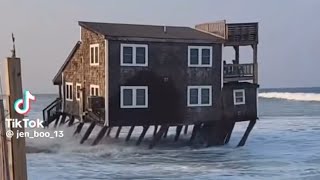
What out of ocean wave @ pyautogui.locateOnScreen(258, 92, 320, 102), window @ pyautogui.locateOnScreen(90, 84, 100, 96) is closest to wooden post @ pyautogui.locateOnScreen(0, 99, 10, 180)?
window @ pyautogui.locateOnScreen(90, 84, 100, 96)

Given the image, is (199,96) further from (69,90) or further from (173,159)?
(69,90)

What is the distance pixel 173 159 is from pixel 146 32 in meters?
Answer: 7.23

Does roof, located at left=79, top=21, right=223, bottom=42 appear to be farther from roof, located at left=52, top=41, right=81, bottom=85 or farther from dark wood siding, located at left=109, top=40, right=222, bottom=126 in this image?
roof, located at left=52, top=41, right=81, bottom=85

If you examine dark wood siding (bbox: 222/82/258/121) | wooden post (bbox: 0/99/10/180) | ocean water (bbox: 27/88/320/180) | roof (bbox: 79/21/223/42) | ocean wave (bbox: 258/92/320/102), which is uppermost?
roof (bbox: 79/21/223/42)

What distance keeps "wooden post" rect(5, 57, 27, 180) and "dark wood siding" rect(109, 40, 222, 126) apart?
69.5ft

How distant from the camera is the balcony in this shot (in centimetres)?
3088

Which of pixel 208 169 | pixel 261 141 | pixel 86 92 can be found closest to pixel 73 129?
pixel 86 92

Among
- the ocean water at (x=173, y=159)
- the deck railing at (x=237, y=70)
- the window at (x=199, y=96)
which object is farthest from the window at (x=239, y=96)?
the ocean water at (x=173, y=159)

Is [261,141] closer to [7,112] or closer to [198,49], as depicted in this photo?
[198,49]

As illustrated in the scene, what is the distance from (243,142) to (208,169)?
1032 cm

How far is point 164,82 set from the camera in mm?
28938

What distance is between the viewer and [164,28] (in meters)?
31.8

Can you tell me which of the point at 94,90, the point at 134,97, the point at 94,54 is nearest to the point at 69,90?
the point at 94,90

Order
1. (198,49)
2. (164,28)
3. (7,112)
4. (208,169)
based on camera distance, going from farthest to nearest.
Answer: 1. (164,28)
2. (198,49)
3. (208,169)
4. (7,112)
